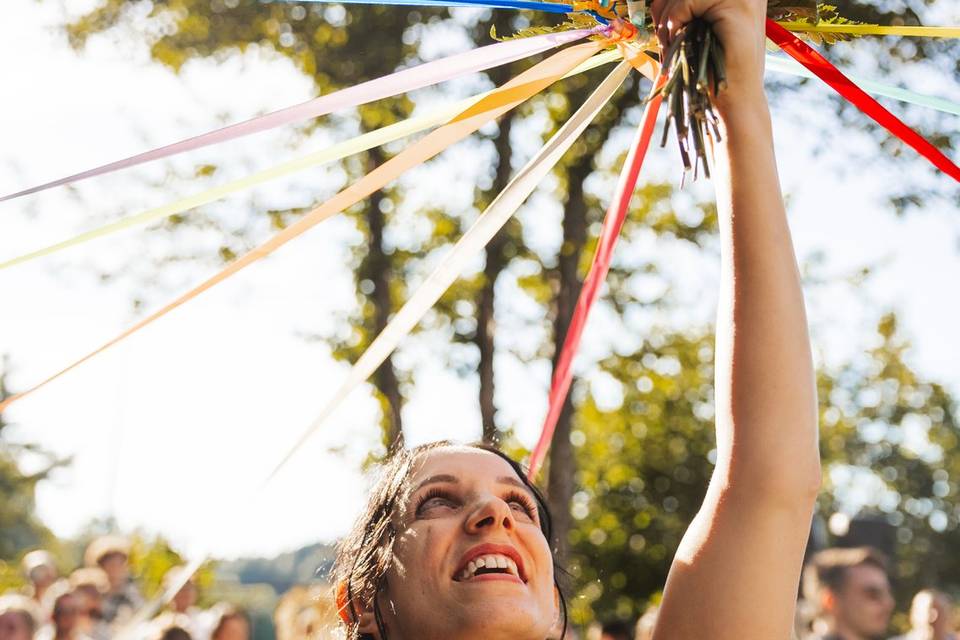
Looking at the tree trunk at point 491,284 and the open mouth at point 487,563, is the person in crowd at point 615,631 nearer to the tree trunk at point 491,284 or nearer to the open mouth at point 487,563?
the tree trunk at point 491,284

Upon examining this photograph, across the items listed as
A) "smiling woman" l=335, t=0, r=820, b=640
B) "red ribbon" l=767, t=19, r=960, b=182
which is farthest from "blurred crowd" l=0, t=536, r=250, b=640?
"smiling woman" l=335, t=0, r=820, b=640

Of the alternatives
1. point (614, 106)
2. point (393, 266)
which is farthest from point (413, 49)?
point (393, 266)

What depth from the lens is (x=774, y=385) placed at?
1.55m

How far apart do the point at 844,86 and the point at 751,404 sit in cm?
101

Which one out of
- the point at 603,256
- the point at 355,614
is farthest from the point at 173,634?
the point at 355,614

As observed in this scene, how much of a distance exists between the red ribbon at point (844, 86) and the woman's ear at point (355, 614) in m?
1.25

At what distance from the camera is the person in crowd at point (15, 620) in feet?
17.4

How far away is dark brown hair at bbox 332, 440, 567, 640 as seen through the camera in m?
2.01

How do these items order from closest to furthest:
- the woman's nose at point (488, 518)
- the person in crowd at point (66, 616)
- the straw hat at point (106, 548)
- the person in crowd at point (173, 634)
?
the woman's nose at point (488, 518) → the person in crowd at point (173, 634) → the person in crowd at point (66, 616) → the straw hat at point (106, 548)

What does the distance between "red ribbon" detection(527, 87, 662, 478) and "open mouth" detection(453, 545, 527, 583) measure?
770mm

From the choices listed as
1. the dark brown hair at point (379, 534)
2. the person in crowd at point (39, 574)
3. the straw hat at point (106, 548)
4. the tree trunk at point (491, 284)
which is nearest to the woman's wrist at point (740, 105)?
the dark brown hair at point (379, 534)

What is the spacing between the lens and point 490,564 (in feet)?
6.06

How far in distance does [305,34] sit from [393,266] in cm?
270

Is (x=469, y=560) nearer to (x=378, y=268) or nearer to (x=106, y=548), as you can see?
(x=106, y=548)
